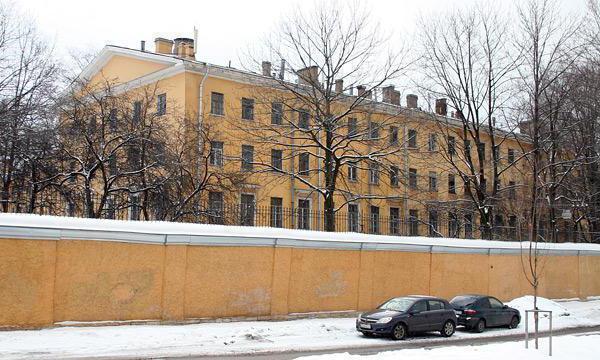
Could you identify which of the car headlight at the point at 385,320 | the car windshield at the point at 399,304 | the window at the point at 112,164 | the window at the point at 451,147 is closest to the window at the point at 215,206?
the window at the point at 112,164

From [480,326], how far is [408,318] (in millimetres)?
4450

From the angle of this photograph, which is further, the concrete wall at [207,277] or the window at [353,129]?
the window at [353,129]

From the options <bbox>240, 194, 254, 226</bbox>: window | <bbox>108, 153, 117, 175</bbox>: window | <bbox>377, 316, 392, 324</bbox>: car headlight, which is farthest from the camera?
<bbox>108, 153, 117, 175</bbox>: window

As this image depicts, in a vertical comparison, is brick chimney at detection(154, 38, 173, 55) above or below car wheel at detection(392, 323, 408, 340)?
above

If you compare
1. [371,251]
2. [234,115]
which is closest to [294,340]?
[371,251]

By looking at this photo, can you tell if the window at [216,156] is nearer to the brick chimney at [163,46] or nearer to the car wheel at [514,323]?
the brick chimney at [163,46]

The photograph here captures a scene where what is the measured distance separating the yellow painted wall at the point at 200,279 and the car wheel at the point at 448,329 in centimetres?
388

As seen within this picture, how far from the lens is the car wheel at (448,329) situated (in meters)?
21.6

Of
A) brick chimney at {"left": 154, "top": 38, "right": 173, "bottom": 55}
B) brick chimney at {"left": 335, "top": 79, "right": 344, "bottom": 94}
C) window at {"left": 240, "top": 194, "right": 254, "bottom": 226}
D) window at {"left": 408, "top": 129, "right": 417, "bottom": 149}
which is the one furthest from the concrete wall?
brick chimney at {"left": 154, "top": 38, "right": 173, "bottom": 55}

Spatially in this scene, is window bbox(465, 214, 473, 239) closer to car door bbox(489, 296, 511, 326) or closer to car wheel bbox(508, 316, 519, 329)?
car wheel bbox(508, 316, 519, 329)

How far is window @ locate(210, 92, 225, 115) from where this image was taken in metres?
42.8

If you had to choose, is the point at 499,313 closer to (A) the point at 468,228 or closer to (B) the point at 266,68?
(B) the point at 266,68

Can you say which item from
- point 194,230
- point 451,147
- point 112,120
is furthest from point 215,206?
point 451,147

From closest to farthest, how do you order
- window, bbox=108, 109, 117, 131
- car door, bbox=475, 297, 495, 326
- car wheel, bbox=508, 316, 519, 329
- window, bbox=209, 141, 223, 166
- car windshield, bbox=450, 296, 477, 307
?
car door, bbox=475, 297, 495, 326, car windshield, bbox=450, 296, 477, 307, car wheel, bbox=508, 316, 519, 329, window, bbox=108, 109, 117, 131, window, bbox=209, 141, 223, 166
